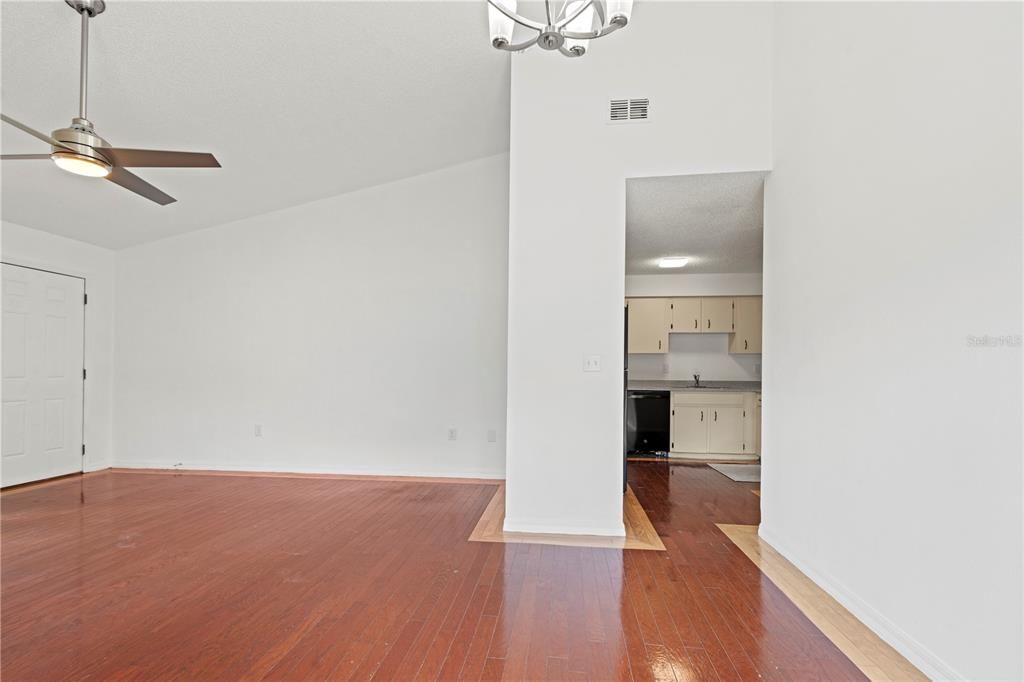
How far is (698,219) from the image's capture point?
14.3 ft

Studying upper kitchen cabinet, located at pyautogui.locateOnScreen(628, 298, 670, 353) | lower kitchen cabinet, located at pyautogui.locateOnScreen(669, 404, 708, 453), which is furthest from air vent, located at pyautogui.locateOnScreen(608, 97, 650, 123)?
lower kitchen cabinet, located at pyautogui.locateOnScreen(669, 404, 708, 453)

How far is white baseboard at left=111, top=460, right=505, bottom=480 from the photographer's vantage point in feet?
17.2

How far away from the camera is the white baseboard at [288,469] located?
5.24 m

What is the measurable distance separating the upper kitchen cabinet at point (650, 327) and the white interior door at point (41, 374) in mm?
6578

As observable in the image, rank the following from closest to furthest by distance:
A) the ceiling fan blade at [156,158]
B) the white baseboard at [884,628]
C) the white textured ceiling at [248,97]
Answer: the white baseboard at [884,628]
the ceiling fan blade at [156,158]
the white textured ceiling at [248,97]

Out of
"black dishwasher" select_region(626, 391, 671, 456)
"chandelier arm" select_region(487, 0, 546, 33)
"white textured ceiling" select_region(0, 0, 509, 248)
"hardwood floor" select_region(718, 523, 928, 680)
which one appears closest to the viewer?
"hardwood floor" select_region(718, 523, 928, 680)

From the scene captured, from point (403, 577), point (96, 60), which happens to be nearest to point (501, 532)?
point (403, 577)

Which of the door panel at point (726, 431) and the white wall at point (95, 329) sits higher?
the white wall at point (95, 329)

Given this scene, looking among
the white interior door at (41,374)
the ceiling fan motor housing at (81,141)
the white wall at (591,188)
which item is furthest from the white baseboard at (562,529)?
the white interior door at (41,374)

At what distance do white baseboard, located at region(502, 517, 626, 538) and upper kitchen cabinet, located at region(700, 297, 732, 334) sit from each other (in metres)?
4.03

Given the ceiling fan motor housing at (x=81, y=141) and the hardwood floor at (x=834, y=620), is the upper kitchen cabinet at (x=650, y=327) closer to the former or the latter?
the hardwood floor at (x=834, y=620)

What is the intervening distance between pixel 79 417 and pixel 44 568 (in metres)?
3.25

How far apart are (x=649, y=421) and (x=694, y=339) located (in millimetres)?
1541

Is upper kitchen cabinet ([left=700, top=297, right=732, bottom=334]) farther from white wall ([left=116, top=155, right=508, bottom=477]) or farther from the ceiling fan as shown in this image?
the ceiling fan
